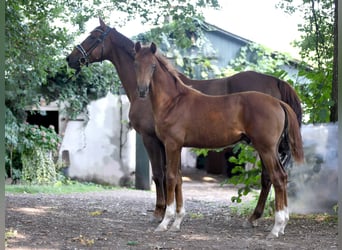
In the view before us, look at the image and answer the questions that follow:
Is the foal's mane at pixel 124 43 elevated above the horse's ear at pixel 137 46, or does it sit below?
above

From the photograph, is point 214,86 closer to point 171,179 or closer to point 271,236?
point 171,179

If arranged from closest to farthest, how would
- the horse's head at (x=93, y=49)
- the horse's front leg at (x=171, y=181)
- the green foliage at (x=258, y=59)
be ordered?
1. the horse's front leg at (x=171, y=181)
2. the horse's head at (x=93, y=49)
3. the green foliage at (x=258, y=59)

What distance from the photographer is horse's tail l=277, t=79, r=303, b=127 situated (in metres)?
5.46

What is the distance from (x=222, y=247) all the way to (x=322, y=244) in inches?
33.7

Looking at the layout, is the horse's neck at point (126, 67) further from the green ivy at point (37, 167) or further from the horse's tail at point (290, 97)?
the green ivy at point (37, 167)

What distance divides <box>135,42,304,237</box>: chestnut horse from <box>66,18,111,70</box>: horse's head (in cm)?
114

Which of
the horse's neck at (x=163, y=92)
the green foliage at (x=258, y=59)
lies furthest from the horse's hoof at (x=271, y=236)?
the green foliage at (x=258, y=59)

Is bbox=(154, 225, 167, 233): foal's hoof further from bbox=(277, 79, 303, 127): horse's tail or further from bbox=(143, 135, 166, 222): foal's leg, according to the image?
bbox=(277, 79, 303, 127): horse's tail

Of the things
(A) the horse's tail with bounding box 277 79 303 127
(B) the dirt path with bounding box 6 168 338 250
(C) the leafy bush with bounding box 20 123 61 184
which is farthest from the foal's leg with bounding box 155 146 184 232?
(C) the leafy bush with bounding box 20 123 61 184

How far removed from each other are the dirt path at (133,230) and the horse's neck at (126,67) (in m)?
1.43

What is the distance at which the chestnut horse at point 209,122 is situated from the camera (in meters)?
4.73

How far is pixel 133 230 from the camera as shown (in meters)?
5.03

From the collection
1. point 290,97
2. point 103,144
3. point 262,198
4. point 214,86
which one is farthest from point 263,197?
point 103,144

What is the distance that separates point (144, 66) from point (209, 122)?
784 mm
